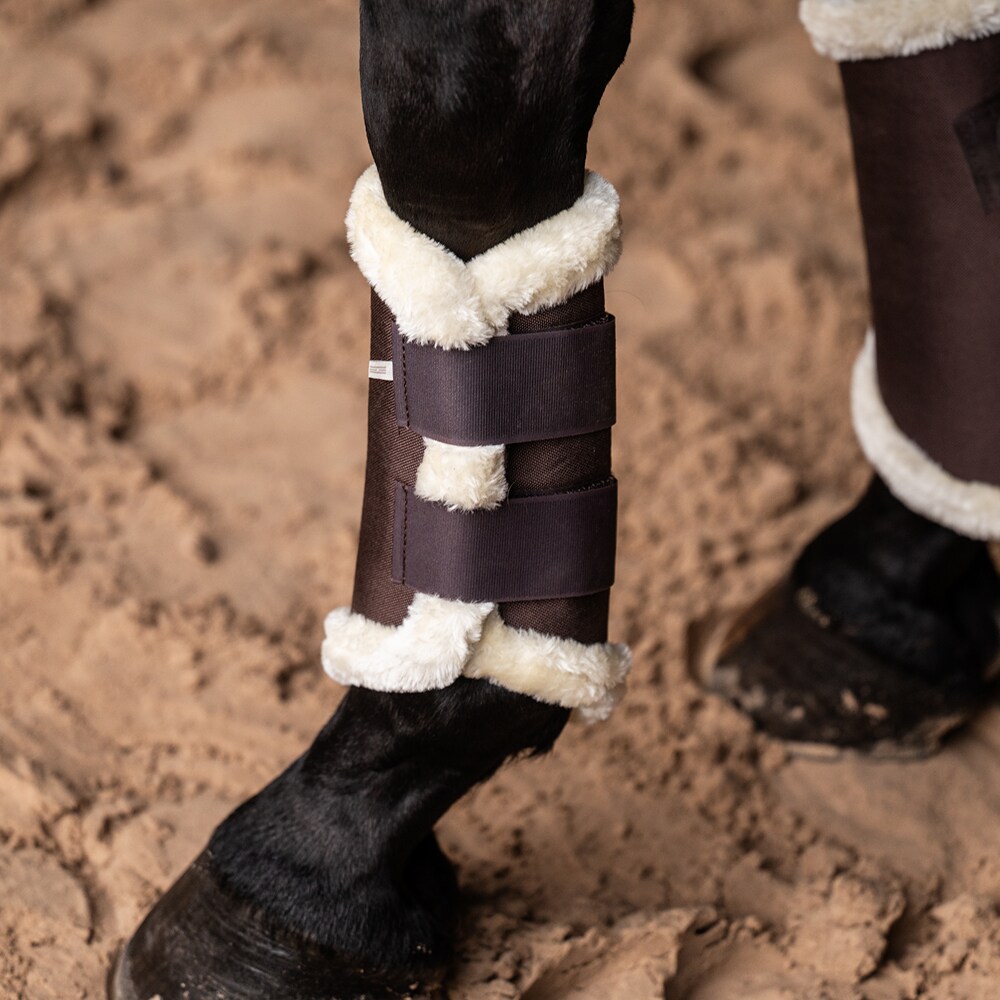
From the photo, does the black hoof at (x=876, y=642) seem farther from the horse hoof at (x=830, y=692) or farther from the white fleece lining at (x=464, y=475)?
the white fleece lining at (x=464, y=475)

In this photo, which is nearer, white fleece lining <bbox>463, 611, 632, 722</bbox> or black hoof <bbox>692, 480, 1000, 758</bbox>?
white fleece lining <bbox>463, 611, 632, 722</bbox>

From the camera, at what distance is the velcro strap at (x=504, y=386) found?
0.83 meters

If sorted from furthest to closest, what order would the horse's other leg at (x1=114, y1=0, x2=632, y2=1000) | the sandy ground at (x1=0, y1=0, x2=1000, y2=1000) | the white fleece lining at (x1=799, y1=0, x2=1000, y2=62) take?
the sandy ground at (x1=0, y1=0, x2=1000, y2=1000), the white fleece lining at (x1=799, y1=0, x2=1000, y2=62), the horse's other leg at (x1=114, y1=0, x2=632, y2=1000)

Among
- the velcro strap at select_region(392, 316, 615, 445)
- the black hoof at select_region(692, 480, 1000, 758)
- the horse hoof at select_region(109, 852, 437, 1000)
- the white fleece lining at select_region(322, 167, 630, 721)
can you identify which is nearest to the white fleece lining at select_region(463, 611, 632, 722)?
the white fleece lining at select_region(322, 167, 630, 721)

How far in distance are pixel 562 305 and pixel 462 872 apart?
572 millimetres

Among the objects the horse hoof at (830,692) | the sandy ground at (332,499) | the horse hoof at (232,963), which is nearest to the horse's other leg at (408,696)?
the horse hoof at (232,963)

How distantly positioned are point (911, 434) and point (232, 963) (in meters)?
0.74

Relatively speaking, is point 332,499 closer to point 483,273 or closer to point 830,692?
point 830,692

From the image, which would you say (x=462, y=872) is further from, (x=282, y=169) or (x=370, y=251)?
(x=282, y=169)

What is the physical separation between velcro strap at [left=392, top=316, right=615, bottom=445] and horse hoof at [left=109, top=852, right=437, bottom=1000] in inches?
14.9

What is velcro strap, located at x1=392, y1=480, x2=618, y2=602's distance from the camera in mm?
854

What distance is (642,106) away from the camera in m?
2.36

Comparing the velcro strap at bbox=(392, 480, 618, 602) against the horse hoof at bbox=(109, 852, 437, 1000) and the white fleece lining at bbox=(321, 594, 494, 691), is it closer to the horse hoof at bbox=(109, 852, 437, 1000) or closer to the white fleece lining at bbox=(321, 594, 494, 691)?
the white fleece lining at bbox=(321, 594, 494, 691)

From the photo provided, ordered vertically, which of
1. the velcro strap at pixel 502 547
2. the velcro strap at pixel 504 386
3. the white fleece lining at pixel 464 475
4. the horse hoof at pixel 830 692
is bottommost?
the horse hoof at pixel 830 692
